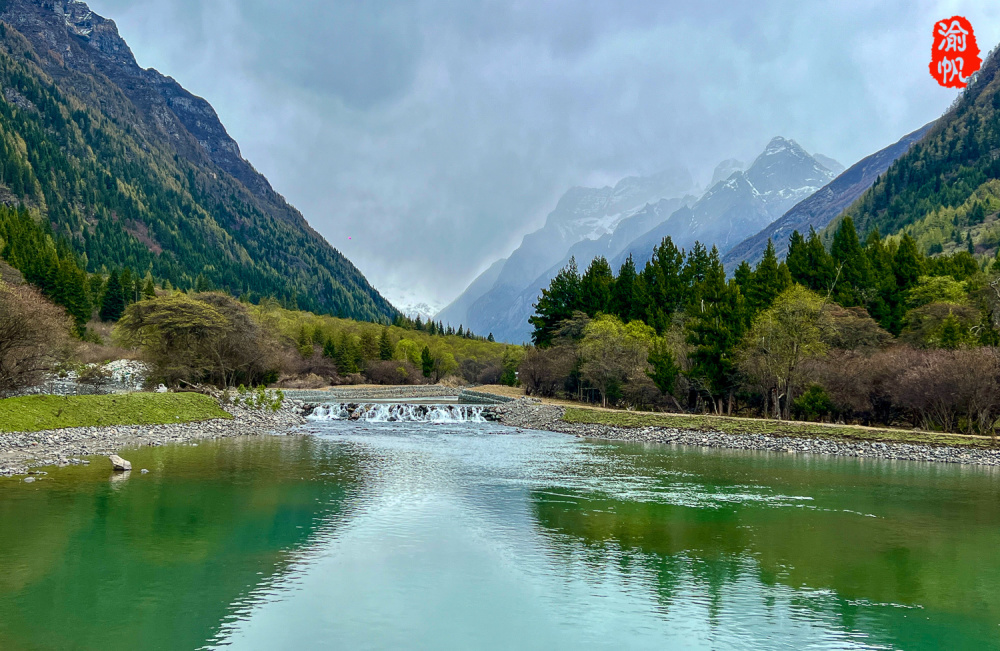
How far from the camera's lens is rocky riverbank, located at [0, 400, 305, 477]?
3148cm

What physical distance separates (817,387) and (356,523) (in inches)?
1755

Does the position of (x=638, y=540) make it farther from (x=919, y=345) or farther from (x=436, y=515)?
(x=919, y=345)

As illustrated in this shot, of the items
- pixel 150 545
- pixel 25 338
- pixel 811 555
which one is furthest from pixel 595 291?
pixel 150 545

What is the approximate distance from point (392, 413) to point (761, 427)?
120 feet

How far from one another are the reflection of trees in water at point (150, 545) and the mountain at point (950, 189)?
139101mm

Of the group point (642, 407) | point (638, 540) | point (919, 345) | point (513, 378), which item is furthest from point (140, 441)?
point (513, 378)

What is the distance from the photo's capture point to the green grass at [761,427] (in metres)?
44.2

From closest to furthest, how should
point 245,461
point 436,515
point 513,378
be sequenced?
point 436,515 < point 245,461 < point 513,378

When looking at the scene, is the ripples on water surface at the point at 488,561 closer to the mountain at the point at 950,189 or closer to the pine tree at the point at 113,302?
the pine tree at the point at 113,302

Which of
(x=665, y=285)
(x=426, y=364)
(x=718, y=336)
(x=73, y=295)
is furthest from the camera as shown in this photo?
(x=426, y=364)

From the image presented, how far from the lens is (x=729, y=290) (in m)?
61.9

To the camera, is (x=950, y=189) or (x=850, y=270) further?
(x=950, y=189)

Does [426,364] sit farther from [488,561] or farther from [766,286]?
[488,561]

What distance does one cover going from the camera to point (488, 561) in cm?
1852
